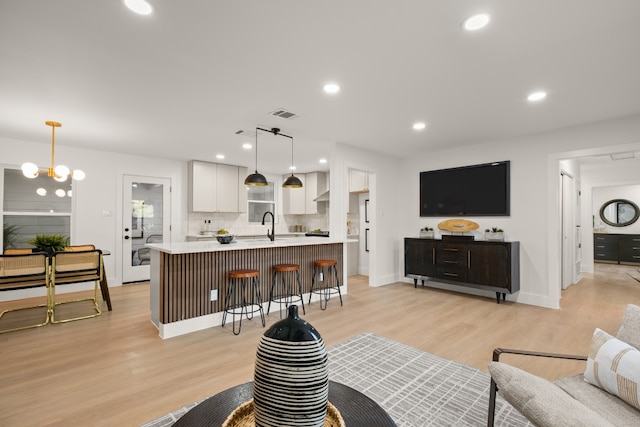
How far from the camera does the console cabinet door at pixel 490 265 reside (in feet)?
14.4

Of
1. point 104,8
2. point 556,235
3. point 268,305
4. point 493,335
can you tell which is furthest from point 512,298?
point 104,8

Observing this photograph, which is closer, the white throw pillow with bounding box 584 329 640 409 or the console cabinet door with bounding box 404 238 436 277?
the white throw pillow with bounding box 584 329 640 409

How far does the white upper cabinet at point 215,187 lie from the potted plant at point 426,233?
395 centimetres

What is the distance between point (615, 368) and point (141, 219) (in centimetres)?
672

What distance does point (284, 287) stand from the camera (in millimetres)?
4230

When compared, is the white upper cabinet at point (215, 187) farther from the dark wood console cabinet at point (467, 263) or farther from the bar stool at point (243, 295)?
the dark wood console cabinet at point (467, 263)

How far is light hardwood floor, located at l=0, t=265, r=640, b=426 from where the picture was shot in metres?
2.07

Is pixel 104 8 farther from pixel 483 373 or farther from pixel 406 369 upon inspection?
pixel 483 373

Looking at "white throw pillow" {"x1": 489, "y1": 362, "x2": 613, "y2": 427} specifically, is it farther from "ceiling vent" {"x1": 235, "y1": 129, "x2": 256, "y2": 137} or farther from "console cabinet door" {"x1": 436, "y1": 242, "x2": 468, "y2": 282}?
"ceiling vent" {"x1": 235, "y1": 129, "x2": 256, "y2": 137}

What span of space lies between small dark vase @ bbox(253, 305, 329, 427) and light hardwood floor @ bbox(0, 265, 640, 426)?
150 cm

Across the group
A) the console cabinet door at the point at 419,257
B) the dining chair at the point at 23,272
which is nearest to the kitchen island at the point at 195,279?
the dining chair at the point at 23,272

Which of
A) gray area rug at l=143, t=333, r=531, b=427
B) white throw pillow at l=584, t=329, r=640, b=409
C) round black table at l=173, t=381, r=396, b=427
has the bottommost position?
gray area rug at l=143, t=333, r=531, b=427

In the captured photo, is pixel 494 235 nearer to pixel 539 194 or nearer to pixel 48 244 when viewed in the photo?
pixel 539 194

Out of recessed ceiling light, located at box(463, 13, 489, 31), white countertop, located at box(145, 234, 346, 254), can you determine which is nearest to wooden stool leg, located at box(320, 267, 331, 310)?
white countertop, located at box(145, 234, 346, 254)
